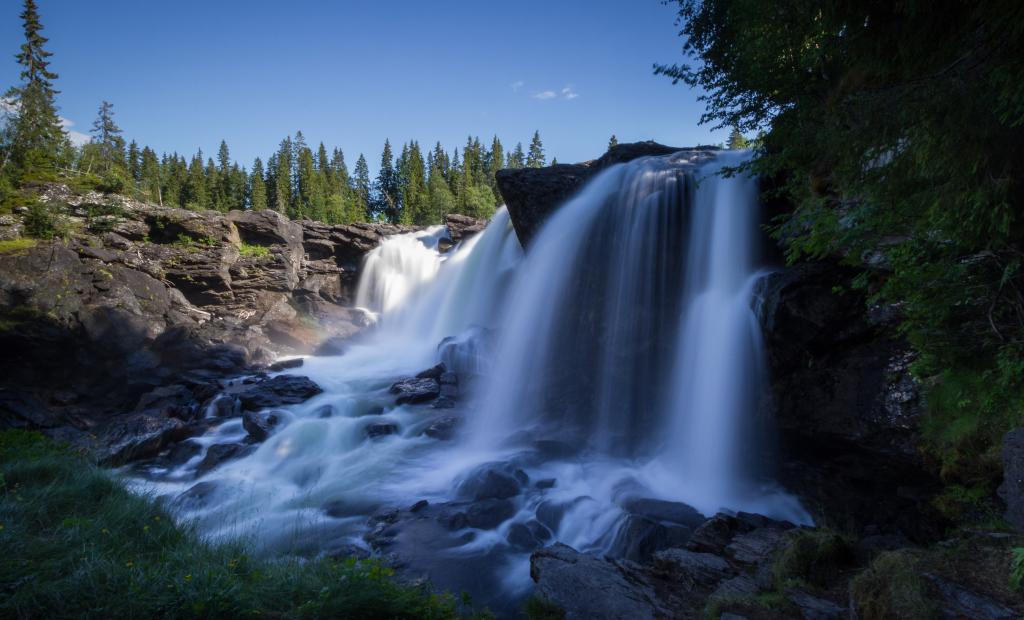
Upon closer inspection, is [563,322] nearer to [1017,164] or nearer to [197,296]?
[1017,164]

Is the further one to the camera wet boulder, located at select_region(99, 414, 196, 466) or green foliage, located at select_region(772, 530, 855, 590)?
wet boulder, located at select_region(99, 414, 196, 466)

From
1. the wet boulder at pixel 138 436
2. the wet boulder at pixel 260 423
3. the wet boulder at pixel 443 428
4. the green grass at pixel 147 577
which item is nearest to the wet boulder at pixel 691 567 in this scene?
the green grass at pixel 147 577

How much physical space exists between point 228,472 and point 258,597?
8564 mm

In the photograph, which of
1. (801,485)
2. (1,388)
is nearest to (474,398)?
(801,485)

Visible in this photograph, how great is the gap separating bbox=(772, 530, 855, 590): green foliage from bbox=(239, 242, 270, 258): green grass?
2588cm

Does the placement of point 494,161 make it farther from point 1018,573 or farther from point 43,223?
point 1018,573

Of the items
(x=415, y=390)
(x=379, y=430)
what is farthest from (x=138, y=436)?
(x=415, y=390)

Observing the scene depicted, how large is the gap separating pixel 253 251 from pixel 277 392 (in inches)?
535

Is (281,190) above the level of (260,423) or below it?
above

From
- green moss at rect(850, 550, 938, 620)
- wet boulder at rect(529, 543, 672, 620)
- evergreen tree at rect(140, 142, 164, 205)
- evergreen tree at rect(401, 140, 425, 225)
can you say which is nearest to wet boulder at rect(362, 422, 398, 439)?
wet boulder at rect(529, 543, 672, 620)

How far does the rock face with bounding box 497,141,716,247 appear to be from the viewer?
16141 millimetres

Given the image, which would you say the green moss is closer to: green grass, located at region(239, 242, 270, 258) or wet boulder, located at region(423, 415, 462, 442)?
wet boulder, located at region(423, 415, 462, 442)

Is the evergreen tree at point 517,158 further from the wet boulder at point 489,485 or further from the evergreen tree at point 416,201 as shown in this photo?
the wet boulder at point 489,485

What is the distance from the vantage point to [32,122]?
2345 centimetres
